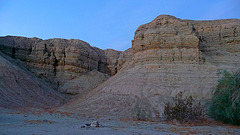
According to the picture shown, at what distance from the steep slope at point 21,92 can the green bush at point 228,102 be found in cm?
2171

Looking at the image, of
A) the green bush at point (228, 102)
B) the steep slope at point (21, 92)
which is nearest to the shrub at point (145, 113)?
the green bush at point (228, 102)

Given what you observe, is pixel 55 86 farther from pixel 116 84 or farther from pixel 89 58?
pixel 116 84

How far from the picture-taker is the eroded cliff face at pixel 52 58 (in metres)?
41.2

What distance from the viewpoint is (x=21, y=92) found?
30.5 m

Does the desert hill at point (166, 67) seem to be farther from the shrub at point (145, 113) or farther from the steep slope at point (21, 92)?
the steep slope at point (21, 92)

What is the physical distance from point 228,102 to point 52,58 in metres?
35.3

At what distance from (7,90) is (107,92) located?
14.1 metres

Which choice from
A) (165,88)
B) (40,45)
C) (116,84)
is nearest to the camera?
(165,88)

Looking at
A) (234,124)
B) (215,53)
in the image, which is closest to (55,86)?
(215,53)

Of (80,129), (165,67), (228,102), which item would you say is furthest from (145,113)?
(80,129)

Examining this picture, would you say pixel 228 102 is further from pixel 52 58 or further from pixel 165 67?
pixel 52 58

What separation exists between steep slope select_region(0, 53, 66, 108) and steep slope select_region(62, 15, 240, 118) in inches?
260

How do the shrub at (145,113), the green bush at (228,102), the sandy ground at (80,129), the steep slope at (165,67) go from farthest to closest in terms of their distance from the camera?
the steep slope at (165,67), the shrub at (145,113), the green bush at (228,102), the sandy ground at (80,129)

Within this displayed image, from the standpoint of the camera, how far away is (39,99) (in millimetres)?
31281
